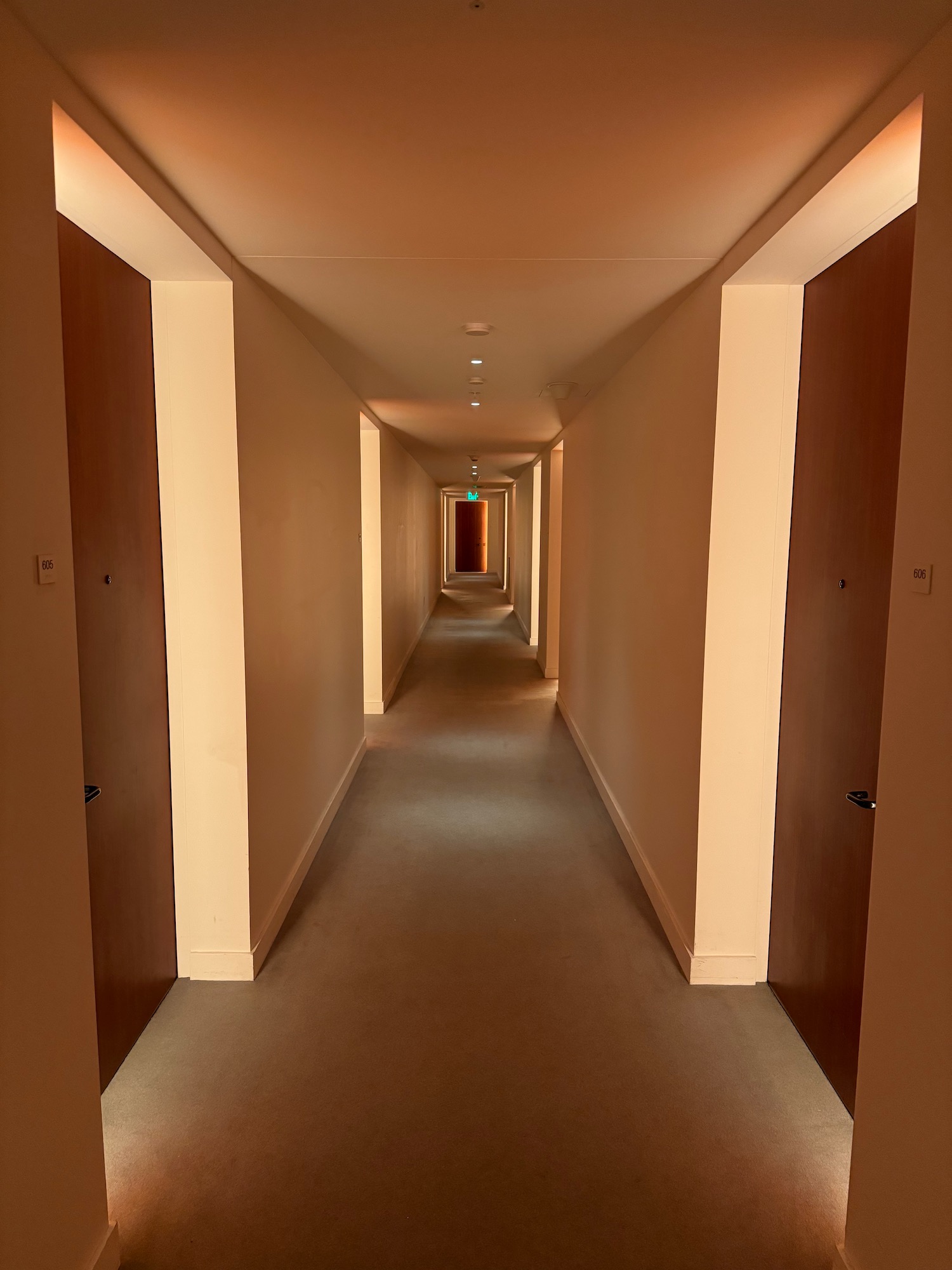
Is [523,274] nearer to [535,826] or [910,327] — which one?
[910,327]

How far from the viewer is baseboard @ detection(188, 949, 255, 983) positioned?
10.1 ft

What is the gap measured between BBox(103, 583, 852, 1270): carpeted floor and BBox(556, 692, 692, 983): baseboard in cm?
8

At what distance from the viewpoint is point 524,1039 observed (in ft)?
9.01

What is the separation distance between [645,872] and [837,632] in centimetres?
181

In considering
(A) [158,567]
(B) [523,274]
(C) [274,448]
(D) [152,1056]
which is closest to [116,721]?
(A) [158,567]

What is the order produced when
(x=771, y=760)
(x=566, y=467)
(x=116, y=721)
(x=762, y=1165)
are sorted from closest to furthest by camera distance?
(x=762, y=1165) → (x=116, y=721) → (x=771, y=760) → (x=566, y=467)

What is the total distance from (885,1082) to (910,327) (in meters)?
1.58

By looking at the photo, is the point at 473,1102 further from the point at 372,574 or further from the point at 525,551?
the point at 525,551

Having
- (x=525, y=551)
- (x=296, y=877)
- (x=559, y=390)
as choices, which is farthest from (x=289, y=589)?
(x=525, y=551)

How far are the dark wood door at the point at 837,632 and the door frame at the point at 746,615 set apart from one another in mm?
55

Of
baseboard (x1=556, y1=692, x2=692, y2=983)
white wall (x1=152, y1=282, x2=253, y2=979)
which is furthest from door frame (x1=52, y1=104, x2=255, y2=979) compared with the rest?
baseboard (x1=556, y1=692, x2=692, y2=983)

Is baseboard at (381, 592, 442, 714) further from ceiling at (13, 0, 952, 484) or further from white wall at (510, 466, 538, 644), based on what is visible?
ceiling at (13, 0, 952, 484)

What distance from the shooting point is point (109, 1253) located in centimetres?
185

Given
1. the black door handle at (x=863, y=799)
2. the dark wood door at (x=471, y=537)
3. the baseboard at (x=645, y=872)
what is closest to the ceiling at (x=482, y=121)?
the black door handle at (x=863, y=799)
